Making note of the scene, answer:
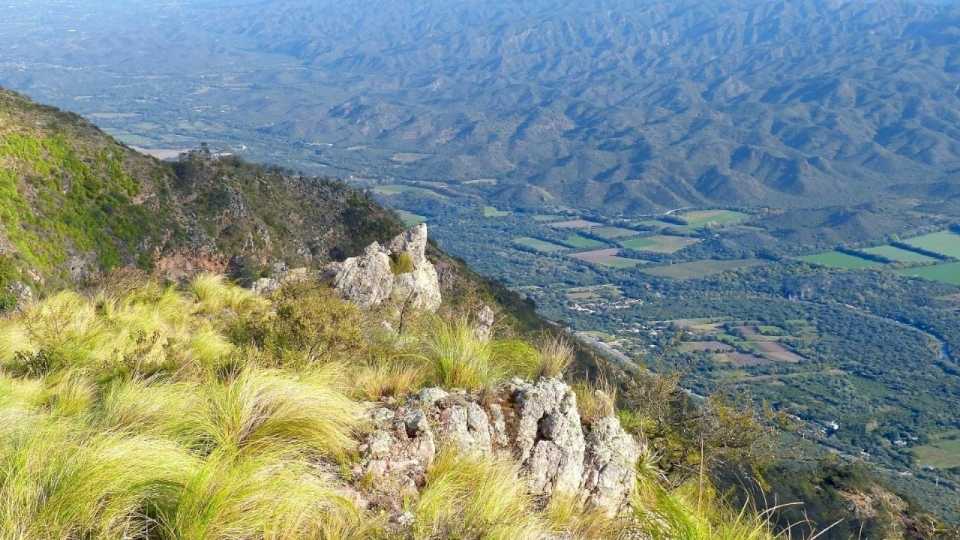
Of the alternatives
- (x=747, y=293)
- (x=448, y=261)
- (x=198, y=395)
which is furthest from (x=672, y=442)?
(x=747, y=293)

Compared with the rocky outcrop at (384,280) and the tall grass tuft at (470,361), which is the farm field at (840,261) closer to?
the rocky outcrop at (384,280)

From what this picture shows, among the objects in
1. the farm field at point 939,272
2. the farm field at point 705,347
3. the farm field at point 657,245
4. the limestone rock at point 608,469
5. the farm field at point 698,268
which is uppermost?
the limestone rock at point 608,469

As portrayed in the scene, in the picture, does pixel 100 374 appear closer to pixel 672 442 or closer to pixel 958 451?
pixel 672 442

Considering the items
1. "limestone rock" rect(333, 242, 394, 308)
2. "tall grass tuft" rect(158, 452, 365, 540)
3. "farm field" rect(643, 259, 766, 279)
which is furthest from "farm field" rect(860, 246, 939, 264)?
"tall grass tuft" rect(158, 452, 365, 540)

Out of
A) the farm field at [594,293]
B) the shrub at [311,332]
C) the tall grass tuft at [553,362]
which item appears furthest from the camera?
the farm field at [594,293]

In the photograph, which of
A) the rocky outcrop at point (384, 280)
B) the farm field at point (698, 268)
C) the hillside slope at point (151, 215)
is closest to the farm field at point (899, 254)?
the farm field at point (698, 268)
